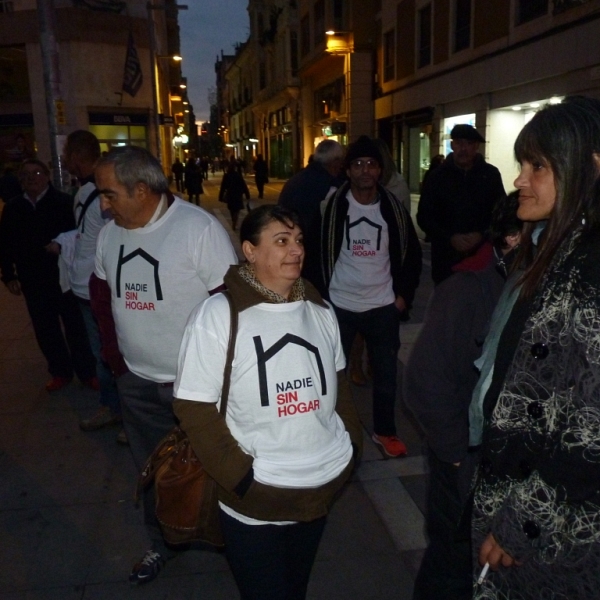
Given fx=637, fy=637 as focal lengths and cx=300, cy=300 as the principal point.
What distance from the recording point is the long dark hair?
1547mm

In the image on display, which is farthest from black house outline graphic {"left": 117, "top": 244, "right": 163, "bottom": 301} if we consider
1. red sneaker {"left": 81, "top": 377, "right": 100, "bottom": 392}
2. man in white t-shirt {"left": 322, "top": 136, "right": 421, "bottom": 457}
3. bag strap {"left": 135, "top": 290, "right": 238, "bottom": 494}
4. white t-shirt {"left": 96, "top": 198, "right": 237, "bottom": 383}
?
Result: red sneaker {"left": 81, "top": 377, "right": 100, "bottom": 392}

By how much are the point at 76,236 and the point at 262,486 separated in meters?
3.43

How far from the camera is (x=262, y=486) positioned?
6.86 feet

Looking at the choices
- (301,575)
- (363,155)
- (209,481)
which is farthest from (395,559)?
(363,155)

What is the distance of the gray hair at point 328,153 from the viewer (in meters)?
5.44

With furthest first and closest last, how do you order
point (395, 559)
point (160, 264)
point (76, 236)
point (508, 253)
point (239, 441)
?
point (76, 236) → point (395, 559) → point (160, 264) → point (239, 441) → point (508, 253)

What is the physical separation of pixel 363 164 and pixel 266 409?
2416mm

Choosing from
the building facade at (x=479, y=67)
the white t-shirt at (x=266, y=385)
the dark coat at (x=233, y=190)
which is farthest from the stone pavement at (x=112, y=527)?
the dark coat at (x=233, y=190)

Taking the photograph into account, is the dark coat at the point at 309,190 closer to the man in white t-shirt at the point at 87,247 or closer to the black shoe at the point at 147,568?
the man in white t-shirt at the point at 87,247

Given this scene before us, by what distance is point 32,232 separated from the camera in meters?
5.52

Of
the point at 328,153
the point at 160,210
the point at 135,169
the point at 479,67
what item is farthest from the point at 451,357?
the point at 479,67

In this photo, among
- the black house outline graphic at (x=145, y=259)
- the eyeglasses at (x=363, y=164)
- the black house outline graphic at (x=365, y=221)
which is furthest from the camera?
the black house outline graphic at (x=365, y=221)

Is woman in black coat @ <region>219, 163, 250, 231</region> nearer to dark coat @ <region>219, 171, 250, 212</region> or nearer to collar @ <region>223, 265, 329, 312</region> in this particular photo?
dark coat @ <region>219, 171, 250, 212</region>

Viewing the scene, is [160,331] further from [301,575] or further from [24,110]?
[24,110]
